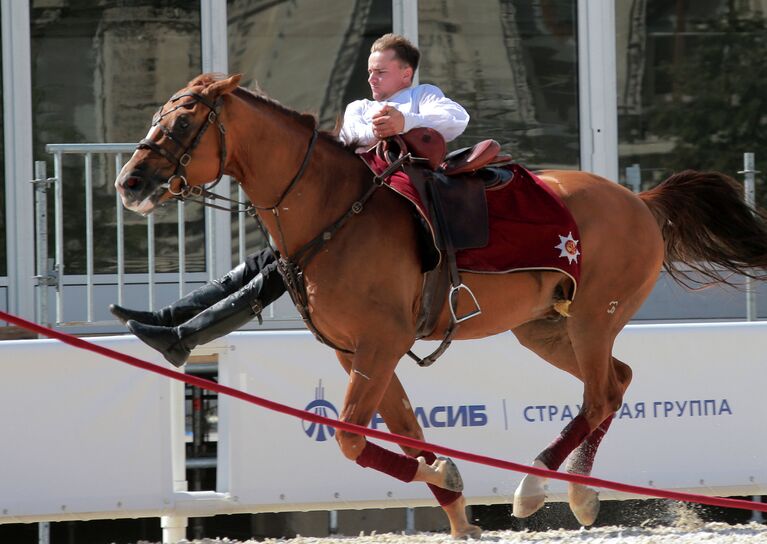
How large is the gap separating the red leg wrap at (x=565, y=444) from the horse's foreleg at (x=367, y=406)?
2.38ft

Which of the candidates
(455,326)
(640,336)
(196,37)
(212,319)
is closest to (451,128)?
(455,326)

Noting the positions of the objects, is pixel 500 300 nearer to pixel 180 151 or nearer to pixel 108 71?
pixel 180 151

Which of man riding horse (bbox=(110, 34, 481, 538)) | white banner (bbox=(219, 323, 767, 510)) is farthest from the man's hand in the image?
white banner (bbox=(219, 323, 767, 510))

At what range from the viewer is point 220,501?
668 cm

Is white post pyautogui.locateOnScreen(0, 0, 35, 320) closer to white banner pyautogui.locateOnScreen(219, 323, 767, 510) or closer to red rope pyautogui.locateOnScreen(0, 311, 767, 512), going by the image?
white banner pyautogui.locateOnScreen(219, 323, 767, 510)

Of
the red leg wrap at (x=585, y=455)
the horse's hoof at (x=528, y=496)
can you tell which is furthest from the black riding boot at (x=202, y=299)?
the red leg wrap at (x=585, y=455)

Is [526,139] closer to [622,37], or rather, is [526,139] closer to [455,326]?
[622,37]

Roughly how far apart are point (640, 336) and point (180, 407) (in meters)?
2.60

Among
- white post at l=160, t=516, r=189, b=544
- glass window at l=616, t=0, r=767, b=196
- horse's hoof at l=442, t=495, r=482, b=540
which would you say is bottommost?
white post at l=160, t=516, r=189, b=544

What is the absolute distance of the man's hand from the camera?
506 centimetres

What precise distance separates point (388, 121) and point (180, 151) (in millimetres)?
888

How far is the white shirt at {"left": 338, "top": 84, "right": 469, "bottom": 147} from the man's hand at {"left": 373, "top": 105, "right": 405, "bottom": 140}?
39mm

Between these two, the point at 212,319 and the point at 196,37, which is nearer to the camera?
the point at 212,319

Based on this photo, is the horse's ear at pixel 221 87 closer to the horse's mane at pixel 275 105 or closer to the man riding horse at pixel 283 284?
the horse's mane at pixel 275 105
